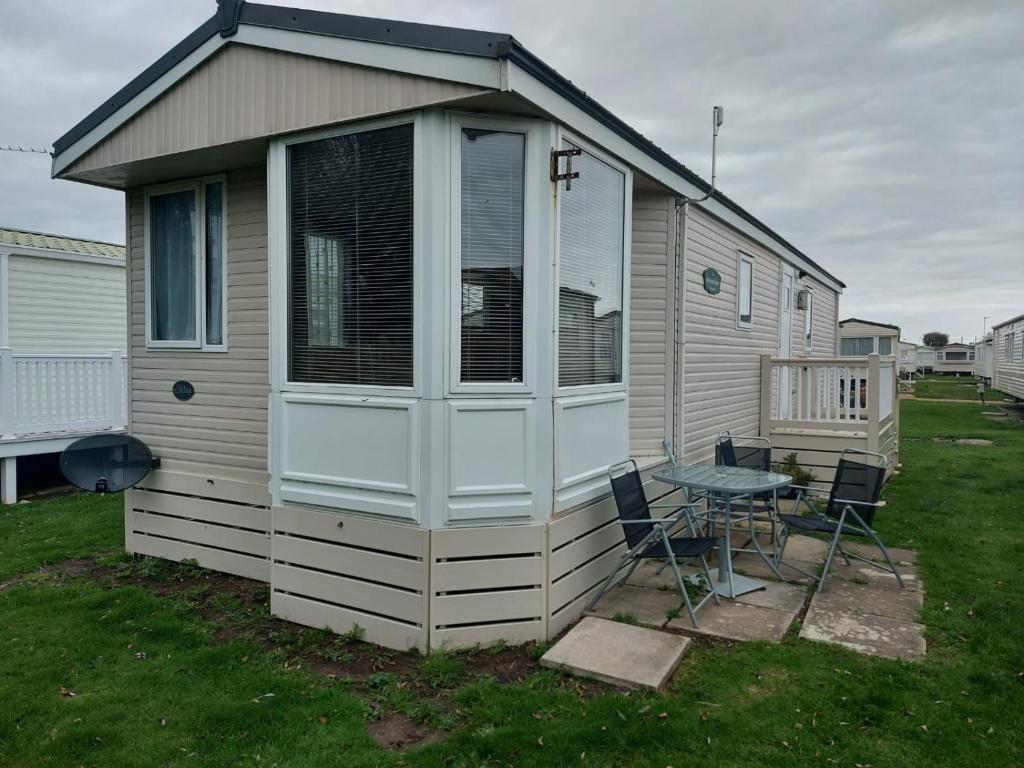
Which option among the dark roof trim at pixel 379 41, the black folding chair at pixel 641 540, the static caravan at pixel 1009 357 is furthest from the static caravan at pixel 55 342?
the static caravan at pixel 1009 357

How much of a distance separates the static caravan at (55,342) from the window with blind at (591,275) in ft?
22.1

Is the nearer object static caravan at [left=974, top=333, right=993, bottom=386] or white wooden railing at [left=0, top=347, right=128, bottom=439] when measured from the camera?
white wooden railing at [left=0, top=347, right=128, bottom=439]

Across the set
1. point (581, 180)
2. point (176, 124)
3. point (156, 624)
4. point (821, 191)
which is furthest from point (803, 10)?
point (821, 191)

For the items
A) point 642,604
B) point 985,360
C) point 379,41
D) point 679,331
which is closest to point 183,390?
point 379,41

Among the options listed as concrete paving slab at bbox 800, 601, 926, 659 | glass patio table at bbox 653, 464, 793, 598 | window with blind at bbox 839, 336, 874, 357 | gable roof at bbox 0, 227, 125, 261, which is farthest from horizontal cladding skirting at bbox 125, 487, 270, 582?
window with blind at bbox 839, 336, 874, 357

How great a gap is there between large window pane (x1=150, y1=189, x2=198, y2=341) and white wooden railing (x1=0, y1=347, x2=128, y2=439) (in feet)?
10.0

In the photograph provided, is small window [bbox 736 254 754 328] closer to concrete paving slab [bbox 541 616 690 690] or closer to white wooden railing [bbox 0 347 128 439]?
concrete paving slab [bbox 541 616 690 690]

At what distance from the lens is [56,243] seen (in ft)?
34.6

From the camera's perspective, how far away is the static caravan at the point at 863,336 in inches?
846

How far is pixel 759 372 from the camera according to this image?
25.6ft

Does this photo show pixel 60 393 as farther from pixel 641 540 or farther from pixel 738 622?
pixel 738 622

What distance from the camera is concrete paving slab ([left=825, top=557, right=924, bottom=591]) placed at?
4.38m

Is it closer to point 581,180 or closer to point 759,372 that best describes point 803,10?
point 759,372

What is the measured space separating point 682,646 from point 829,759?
3.04ft
